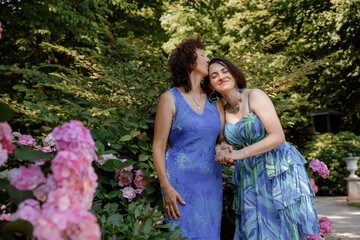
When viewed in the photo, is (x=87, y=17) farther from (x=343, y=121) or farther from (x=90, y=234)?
(x=343, y=121)

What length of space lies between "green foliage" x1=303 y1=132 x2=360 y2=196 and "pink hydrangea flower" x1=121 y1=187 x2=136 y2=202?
9539 millimetres

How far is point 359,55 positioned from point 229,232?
10.9 meters

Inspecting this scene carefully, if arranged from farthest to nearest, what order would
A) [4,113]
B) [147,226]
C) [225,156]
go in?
[225,156] < [147,226] < [4,113]

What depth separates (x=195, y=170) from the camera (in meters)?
2.22

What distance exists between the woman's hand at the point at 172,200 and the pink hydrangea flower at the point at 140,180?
21 cm

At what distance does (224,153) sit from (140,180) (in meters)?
0.62

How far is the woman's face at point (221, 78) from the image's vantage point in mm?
2320

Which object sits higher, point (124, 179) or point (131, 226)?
point (124, 179)

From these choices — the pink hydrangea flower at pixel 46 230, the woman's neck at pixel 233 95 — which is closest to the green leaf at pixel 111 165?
the woman's neck at pixel 233 95

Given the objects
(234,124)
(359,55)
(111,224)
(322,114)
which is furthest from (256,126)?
(322,114)

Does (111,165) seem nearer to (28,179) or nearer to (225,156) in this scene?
(225,156)

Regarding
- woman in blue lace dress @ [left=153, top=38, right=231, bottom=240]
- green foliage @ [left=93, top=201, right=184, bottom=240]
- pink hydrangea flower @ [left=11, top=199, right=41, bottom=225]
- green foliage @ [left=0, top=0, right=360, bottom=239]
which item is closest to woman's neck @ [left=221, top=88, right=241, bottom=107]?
woman in blue lace dress @ [left=153, top=38, right=231, bottom=240]

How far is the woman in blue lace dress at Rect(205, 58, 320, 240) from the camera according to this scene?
2182mm

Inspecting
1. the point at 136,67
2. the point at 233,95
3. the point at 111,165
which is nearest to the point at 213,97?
the point at 233,95
